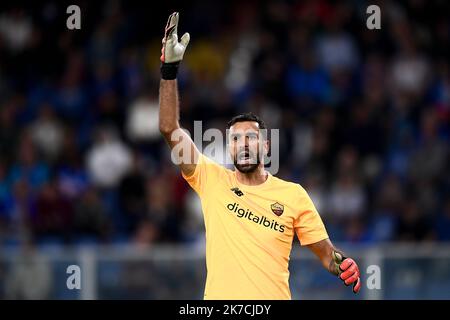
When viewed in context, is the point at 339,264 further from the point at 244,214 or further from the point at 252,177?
the point at 252,177

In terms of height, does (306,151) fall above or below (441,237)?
above

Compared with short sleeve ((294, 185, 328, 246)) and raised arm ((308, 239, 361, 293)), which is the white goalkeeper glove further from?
raised arm ((308, 239, 361, 293))

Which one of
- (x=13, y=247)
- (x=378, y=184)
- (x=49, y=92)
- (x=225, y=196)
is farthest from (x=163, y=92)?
(x=49, y=92)

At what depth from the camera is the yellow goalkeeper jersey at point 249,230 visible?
7023 mm

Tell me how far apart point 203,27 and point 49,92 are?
255 centimetres

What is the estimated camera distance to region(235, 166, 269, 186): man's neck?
7402 mm

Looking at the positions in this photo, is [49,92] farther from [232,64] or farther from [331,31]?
[331,31]

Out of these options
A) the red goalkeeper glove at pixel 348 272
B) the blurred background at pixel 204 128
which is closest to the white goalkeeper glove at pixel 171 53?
the red goalkeeper glove at pixel 348 272

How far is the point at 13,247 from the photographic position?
13.0 metres

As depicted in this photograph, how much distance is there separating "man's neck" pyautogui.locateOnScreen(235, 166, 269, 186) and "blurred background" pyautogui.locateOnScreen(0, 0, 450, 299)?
4835 mm

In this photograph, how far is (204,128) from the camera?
14172 millimetres

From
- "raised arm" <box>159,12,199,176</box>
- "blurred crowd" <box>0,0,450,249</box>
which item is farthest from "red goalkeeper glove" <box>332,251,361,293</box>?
"blurred crowd" <box>0,0,450,249</box>

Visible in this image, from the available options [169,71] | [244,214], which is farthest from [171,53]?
[244,214]

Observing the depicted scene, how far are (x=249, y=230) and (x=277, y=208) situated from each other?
0.85 feet
